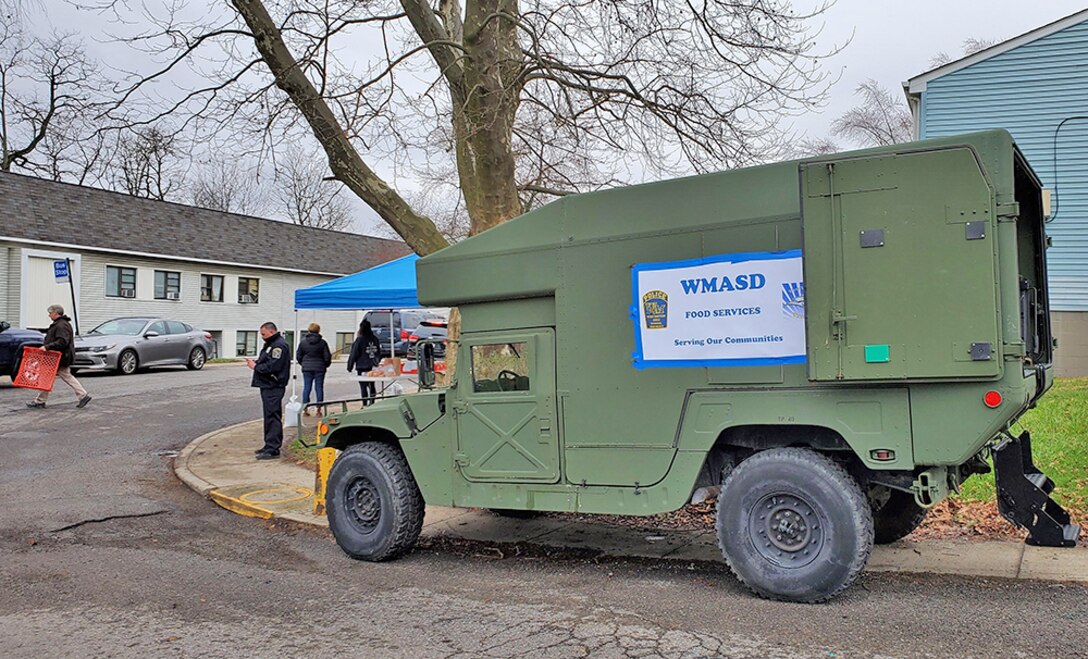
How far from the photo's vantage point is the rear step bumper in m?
5.80

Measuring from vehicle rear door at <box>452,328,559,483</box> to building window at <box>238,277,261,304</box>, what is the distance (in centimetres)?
3137

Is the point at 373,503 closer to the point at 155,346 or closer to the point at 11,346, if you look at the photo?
the point at 11,346

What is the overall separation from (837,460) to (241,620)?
3830mm

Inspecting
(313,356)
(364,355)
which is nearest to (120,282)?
(364,355)

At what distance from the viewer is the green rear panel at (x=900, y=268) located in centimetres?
475

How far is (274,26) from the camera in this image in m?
12.2

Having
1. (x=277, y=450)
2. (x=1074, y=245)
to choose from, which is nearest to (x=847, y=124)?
(x=1074, y=245)

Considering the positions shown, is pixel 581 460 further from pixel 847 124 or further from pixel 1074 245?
pixel 847 124

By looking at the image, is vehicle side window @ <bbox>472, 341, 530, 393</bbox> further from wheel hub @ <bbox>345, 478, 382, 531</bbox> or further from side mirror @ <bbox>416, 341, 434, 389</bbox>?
wheel hub @ <bbox>345, 478, 382, 531</bbox>

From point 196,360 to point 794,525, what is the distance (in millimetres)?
22318

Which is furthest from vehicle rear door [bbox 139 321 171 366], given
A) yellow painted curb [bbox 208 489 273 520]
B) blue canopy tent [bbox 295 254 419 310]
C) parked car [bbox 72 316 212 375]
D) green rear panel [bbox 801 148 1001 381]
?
green rear panel [bbox 801 148 1001 381]

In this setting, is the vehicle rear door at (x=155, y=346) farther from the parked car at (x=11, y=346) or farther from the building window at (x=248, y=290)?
the building window at (x=248, y=290)

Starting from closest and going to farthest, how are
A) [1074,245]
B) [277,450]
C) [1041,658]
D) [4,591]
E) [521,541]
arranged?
[1041,658], [4,591], [521,541], [277,450], [1074,245]

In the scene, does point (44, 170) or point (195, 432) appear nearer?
point (195, 432)
